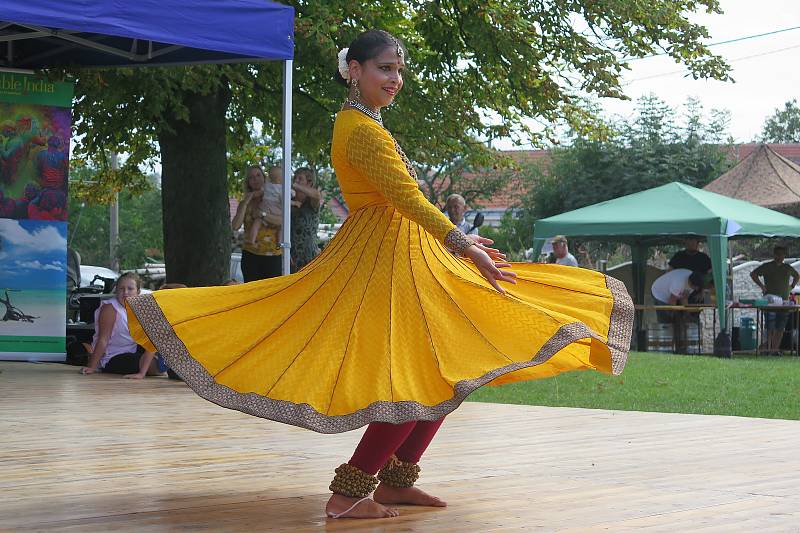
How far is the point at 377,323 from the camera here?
3779mm

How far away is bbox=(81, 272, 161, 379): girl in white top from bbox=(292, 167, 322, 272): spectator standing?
1.39 metres

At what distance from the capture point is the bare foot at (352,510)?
12.7ft

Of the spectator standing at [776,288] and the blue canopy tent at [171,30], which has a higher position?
the blue canopy tent at [171,30]

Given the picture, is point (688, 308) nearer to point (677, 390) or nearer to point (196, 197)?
point (677, 390)

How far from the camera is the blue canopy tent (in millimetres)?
7156

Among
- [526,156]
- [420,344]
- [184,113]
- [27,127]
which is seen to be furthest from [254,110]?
[526,156]

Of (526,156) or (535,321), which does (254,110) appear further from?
(526,156)

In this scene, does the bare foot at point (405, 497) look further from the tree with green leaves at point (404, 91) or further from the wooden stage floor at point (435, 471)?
the tree with green leaves at point (404, 91)

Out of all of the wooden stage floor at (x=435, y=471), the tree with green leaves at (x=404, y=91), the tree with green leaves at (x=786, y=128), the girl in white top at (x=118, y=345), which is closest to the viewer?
the wooden stage floor at (x=435, y=471)

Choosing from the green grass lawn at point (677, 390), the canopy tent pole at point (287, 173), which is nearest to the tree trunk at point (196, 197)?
the green grass lawn at point (677, 390)

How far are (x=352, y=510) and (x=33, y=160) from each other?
7.54 m

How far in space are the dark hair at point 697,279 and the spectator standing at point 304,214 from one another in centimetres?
741

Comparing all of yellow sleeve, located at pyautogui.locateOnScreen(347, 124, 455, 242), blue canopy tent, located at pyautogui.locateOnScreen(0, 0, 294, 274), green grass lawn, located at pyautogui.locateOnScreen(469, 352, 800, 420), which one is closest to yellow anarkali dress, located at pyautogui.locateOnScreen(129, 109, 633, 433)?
yellow sleeve, located at pyautogui.locateOnScreen(347, 124, 455, 242)

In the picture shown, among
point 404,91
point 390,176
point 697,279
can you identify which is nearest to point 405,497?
point 390,176
